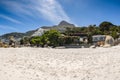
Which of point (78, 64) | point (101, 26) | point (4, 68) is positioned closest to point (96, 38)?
point (101, 26)

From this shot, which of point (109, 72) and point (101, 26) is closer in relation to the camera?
point (109, 72)

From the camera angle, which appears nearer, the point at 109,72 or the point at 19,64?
the point at 109,72

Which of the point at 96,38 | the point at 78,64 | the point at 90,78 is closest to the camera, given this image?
the point at 90,78

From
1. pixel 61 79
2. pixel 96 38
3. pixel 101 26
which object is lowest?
pixel 61 79

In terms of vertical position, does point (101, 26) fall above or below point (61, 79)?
above

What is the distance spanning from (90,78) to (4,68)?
171 inches

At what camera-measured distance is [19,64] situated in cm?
1225

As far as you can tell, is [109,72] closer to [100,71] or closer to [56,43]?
[100,71]

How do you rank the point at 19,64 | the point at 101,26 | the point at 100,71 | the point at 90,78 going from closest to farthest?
the point at 90,78 < the point at 100,71 < the point at 19,64 < the point at 101,26

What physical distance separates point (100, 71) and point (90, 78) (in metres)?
1.11

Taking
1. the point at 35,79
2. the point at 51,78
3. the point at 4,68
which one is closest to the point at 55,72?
the point at 51,78

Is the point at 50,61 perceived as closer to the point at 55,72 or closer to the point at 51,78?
the point at 55,72

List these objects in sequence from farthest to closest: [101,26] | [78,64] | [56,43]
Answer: [101,26], [56,43], [78,64]

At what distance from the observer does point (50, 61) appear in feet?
47.5
